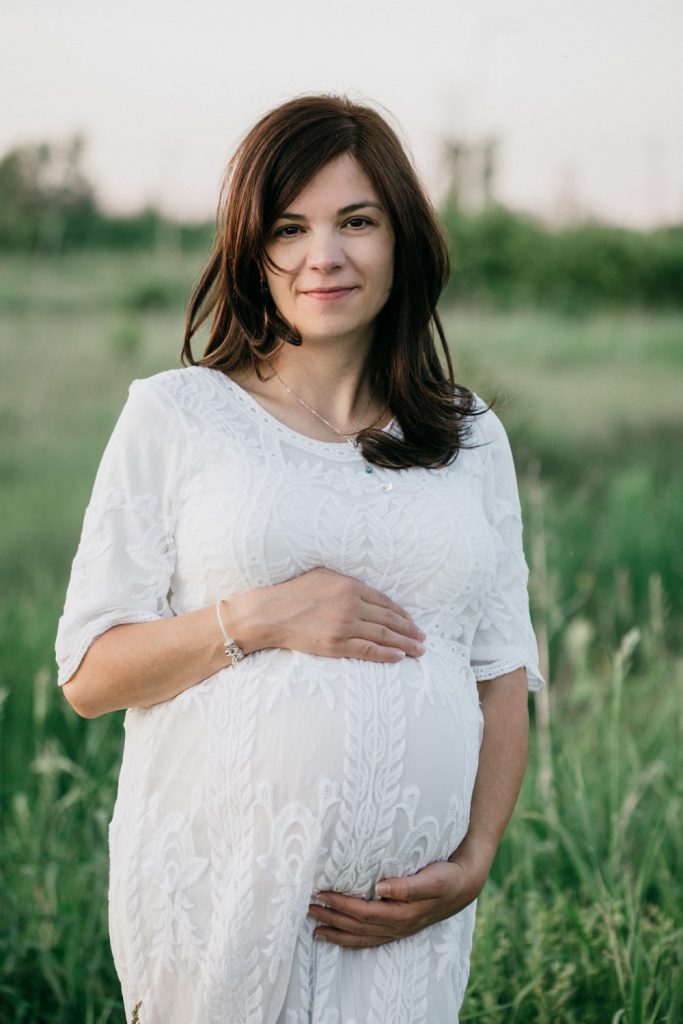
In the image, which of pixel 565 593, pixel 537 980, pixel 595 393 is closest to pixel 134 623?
pixel 537 980

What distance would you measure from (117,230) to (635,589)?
3.66m

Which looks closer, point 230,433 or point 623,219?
point 230,433

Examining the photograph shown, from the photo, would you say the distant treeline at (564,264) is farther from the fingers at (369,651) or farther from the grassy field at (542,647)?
the fingers at (369,651)

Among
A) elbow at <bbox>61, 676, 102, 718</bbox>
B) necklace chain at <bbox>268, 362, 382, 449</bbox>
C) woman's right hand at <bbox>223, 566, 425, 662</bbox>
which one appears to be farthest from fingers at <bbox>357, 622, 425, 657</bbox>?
elbow at <bbox>61, 676, 102, 718</bbox>

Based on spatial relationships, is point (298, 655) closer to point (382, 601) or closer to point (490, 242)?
point (382, 601)

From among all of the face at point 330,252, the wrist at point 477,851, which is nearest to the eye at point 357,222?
the face at point 330,252

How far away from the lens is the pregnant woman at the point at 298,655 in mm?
1788

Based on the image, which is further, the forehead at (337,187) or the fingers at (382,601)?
the forehead at (337,187)

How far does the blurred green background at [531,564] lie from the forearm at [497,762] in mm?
408

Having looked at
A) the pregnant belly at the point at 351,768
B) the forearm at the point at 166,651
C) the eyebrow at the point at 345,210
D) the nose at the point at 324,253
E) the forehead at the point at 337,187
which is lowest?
the pregnant belly at the point at 351,768

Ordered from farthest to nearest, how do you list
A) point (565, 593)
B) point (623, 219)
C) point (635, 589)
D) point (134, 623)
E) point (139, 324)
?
point (139, 324), point (623, 219), point (635, 589), point (565, 593), point (134, 623)

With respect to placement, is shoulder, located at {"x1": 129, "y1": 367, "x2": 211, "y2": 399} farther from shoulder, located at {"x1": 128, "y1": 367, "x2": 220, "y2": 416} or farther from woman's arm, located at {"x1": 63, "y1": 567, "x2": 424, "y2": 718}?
woman's arm, located at {"x1": 63, "y1": 567, "x2": 424, "y2": 718}

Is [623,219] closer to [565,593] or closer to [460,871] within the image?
[565,593]

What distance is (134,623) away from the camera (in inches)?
73.3
